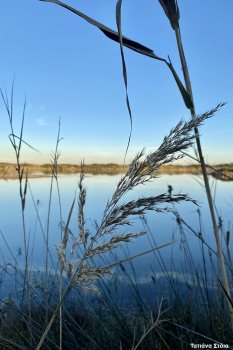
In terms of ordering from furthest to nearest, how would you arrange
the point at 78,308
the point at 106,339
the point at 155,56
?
the point at 78,308
the point at 106,339
the point at 155,56

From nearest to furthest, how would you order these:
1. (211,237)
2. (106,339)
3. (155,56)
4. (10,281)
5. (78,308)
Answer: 1. (155,56)
2. (106,339)
3. (78,308)
4. (10,281)
5. (211,237)

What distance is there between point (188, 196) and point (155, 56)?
0.40 meters

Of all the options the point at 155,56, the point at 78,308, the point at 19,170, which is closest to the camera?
the point at 155,56

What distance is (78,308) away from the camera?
2609 millimetres

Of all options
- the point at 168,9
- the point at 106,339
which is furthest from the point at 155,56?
the point at 106,339

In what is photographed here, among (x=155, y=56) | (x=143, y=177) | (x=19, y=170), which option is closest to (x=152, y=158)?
(x=143, y=177)

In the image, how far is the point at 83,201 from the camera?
27.8 inches

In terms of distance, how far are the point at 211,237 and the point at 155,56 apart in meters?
4.02

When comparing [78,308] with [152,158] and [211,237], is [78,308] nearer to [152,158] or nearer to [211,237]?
[152,158]

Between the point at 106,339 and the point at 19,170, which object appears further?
the point at 106,339

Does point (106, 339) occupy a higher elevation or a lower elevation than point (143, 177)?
lower

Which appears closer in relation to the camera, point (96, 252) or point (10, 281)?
point (96, 252)

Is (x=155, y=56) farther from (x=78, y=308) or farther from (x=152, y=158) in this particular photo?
(x=78, y=308)

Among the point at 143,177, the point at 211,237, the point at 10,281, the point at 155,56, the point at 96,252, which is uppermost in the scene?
the point at 155,56
